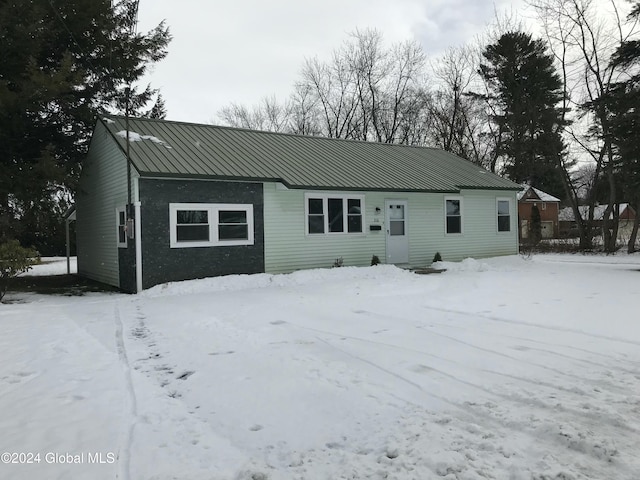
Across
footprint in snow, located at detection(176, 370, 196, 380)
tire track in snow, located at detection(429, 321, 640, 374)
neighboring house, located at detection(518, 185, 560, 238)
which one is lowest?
tire track in snow, located at detection(429, 321, 640, 374)

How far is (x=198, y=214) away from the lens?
42.3 ft

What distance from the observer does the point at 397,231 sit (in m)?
16.5

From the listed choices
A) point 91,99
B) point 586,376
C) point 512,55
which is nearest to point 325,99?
point 512,55

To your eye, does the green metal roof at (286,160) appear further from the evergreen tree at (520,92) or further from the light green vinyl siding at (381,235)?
the evergreen tree at (520,92)

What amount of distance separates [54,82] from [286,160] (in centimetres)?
719

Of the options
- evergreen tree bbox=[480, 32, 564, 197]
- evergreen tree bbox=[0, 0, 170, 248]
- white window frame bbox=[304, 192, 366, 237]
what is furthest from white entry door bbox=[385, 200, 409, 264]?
evergreen tree bbox=[480, 32, 564, 197]

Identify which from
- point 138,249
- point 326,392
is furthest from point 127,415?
point 138,249

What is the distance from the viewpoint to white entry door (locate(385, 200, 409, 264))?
16.3m

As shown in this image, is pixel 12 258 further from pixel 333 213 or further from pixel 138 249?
pixel 333 213

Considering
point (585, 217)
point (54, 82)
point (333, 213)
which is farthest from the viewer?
point (585, 217)

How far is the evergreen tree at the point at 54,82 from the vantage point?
13.4m

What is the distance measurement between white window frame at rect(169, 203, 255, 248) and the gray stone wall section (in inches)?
3.8

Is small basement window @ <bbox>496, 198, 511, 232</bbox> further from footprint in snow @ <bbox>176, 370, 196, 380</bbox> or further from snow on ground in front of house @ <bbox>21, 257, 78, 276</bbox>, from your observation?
snow on ground in front of house @ <bbox>21, 257, 78, 276</bbox>

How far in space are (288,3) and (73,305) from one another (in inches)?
472
